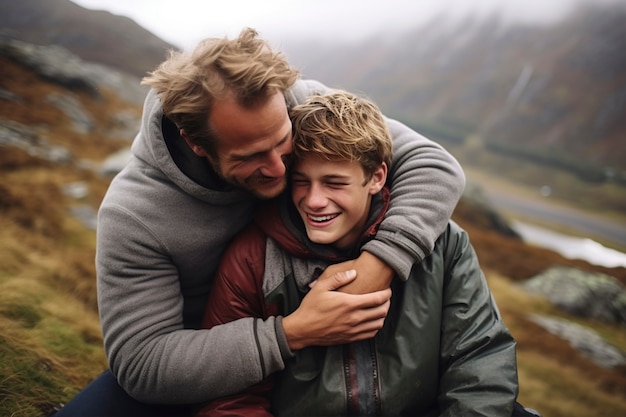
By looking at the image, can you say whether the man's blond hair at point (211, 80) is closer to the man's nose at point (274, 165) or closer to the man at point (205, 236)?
the man at point (205, 236)

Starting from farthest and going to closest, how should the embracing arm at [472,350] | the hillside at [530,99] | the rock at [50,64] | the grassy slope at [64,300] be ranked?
1. the hillside at [530,99]
2. the rock at [50,64]
3. the grassy slope at [64,300]
4. the embracing arm at [472,350]

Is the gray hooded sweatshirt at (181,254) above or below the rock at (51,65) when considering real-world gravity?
above

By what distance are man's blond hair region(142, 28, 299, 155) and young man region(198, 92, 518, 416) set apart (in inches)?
16.5

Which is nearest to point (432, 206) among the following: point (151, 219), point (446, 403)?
point (446, 403)

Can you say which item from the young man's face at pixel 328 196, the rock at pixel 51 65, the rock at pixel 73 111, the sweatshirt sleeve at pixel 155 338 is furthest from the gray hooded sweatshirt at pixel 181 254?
the rock at pixel 51 65

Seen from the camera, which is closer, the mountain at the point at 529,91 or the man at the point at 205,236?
the man at the point at 205,236

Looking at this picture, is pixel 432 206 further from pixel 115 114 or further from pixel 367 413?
pixel 115 114

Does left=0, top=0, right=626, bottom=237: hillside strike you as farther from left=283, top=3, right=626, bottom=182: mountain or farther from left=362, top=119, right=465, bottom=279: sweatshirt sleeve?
left=362, top=119, right=465, bottom=279: sweatshirt sleeve

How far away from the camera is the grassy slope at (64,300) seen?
3.38m

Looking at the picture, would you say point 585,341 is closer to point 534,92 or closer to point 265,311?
point 265,311

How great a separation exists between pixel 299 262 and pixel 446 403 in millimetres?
1247

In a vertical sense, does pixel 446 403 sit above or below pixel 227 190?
below

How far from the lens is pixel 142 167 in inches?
109

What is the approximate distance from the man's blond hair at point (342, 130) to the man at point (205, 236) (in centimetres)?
16
